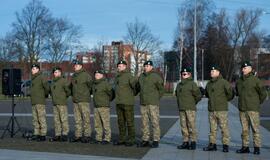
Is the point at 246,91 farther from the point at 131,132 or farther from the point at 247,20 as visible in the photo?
the point at 247,20

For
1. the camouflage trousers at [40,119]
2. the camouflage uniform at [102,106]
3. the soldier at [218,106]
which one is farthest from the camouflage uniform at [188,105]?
the camouflage trousers at [40,119]

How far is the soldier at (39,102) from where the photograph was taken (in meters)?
15.4

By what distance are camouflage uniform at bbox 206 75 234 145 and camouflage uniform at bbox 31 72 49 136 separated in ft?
15.5

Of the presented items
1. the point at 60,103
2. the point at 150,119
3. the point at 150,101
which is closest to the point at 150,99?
Result: the point at 150,101

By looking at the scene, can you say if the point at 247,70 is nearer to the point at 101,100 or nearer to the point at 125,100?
the point at 125,100

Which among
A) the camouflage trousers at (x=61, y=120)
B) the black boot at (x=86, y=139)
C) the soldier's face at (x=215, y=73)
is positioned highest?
the soldier's face at (x=215, y=73)

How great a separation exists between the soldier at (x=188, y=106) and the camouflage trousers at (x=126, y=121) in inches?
50.1

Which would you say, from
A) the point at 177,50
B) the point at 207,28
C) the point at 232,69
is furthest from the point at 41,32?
the point at 232,69

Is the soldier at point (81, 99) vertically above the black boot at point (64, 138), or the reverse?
the soldier at point (81, 99)

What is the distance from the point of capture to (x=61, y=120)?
1520 cm

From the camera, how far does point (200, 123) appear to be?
71.6ft

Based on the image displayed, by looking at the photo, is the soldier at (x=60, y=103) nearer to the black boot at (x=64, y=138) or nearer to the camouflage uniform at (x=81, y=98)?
the black boot at (x=64, y=138)

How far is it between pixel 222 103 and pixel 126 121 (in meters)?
2.59

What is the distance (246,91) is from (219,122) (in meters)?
1.00
